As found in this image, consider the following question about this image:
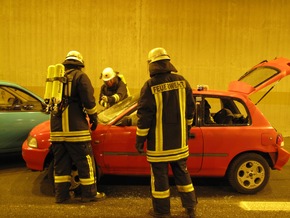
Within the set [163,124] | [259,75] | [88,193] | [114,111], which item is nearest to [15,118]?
[114,111]

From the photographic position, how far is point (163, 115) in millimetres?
3875

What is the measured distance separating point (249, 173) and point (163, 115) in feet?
5.47

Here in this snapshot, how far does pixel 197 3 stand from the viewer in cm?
859

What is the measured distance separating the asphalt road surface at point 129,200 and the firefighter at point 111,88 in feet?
4.05

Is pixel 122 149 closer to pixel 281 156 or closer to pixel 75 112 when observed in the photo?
pixel 75 112

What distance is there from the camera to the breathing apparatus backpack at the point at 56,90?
166 inches

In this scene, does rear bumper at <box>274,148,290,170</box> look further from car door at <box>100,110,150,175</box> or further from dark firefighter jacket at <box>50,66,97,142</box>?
dark firefighter jacket at <box>50,66,97,142</box>

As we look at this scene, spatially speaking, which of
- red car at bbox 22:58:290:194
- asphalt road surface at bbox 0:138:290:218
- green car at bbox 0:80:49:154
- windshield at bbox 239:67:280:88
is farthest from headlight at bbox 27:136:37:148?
windshield at bbox 239:67:280:88

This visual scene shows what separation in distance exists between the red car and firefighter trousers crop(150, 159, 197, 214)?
0.71m

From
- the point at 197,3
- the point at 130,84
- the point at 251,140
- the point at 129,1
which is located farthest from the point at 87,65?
the point at 251,140

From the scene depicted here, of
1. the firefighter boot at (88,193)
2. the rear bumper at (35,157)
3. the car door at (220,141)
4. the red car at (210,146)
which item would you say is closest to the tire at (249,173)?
the red car at (210,146)

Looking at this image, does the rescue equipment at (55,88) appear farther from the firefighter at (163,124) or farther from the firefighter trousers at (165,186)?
the firefighter trousers at (165,186)

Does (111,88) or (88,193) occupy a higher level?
(111,88)

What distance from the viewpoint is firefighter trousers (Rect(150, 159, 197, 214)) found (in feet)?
12.9
